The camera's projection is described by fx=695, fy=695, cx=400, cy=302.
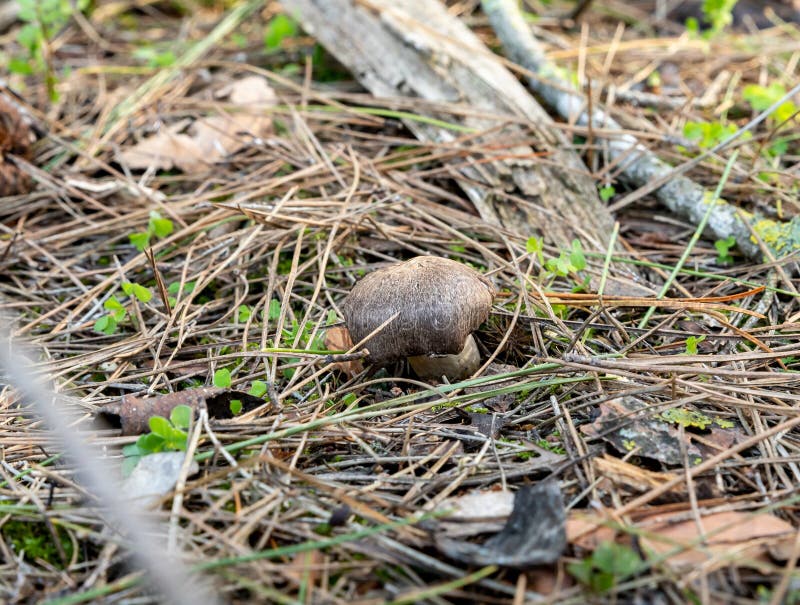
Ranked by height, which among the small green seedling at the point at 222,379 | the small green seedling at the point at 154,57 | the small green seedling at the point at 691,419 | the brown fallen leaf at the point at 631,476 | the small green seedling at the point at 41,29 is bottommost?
the small green seedling at the point at 691,419

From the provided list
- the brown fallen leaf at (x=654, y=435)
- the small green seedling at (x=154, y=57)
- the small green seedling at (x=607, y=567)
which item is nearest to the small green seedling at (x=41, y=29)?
the small green seedling at (x=154, y=57)

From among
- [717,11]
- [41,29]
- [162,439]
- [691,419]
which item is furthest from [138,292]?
[717,11]

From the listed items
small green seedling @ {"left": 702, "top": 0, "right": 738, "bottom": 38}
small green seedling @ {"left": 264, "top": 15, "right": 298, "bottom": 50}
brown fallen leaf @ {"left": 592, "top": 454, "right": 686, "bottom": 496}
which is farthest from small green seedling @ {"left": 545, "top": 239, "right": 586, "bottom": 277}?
small green seedling @ {"left": 702, "top": 0, "right": 738, "bottom": 38}

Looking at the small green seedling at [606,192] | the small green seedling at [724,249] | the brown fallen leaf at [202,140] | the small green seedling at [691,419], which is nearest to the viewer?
the small green seedling at [691,419]

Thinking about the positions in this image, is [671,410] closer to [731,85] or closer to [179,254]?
[179,254]

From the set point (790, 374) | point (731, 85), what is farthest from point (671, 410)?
point (731, 85)

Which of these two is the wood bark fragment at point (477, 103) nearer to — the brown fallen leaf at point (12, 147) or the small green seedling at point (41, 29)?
the small green seedling at point (41, 29)

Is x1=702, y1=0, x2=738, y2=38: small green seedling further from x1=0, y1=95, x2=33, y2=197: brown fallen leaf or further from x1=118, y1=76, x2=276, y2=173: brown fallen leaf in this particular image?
x1=0, y1=95, x2=33, y2=197: brown fallen leaf
